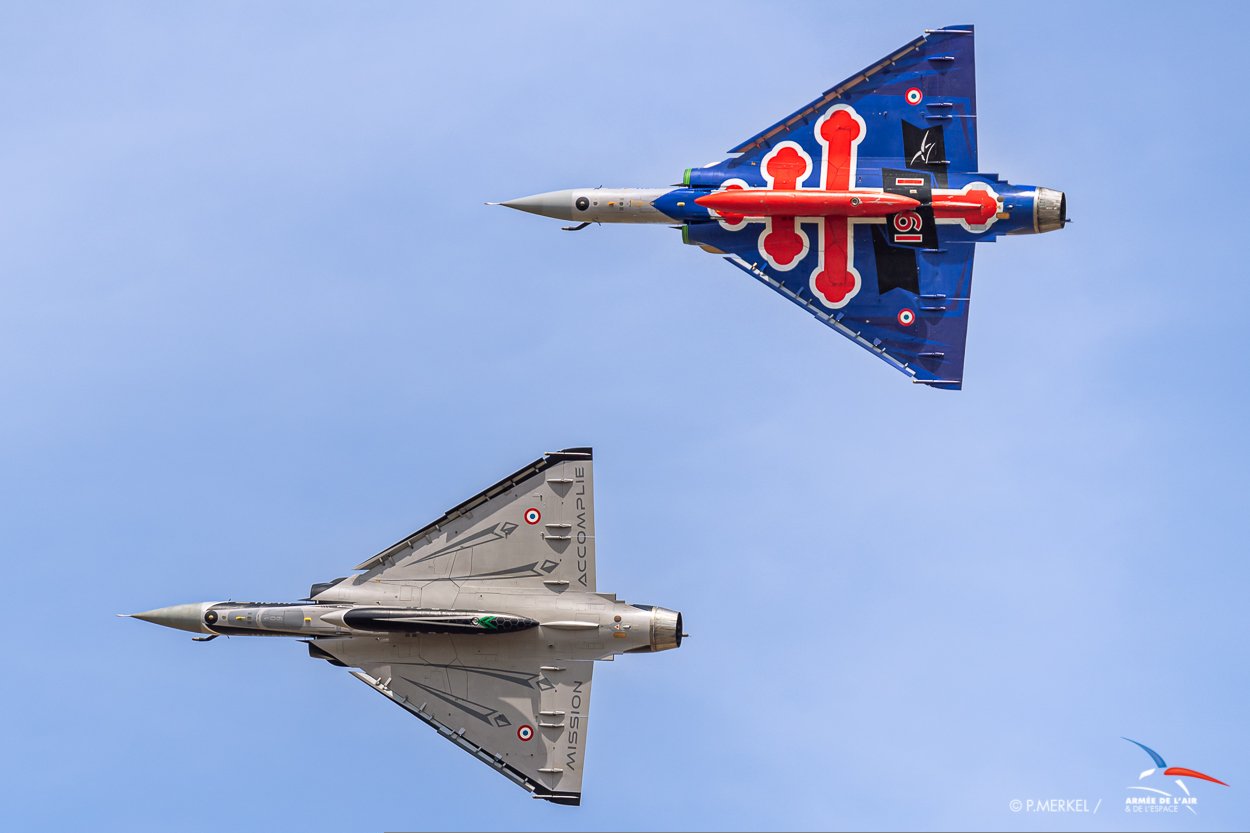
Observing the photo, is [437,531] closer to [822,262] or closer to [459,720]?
[459,720]

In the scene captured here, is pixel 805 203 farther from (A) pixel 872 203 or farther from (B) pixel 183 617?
(B) pixel 183 617

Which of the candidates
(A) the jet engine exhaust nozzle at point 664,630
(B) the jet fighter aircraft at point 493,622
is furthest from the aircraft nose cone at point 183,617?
(A) the jet engine exhaust nozzle at point 664,630

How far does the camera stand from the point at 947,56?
77562 millimetres

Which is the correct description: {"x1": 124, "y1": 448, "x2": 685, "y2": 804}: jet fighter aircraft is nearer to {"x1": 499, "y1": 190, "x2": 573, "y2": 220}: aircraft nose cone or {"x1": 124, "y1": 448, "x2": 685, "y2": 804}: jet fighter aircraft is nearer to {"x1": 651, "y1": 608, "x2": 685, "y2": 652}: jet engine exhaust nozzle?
{"x1": 651, "y1": 608, "x2": 685, "y2": 652}: jet engine exhaust nozzle

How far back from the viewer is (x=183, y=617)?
75.4 meters

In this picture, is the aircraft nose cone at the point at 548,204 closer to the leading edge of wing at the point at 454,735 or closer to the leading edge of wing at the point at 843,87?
the leading edge of wing at the point at 843,87

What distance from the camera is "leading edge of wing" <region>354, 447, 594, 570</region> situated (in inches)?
2943

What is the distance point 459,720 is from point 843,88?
71.9 feet

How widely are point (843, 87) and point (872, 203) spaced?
12.7 ft

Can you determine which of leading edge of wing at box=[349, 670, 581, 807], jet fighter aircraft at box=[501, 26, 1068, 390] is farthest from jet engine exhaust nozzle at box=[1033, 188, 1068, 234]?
leading edge of wing at box=[349, 670, 581, 807]

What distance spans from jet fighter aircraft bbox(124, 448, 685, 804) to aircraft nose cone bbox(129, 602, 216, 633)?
0.10 feet

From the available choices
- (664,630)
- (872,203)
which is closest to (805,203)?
(872,203)

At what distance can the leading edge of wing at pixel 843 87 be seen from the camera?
7769 centimetres

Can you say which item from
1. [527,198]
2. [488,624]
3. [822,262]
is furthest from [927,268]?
[488,624]
